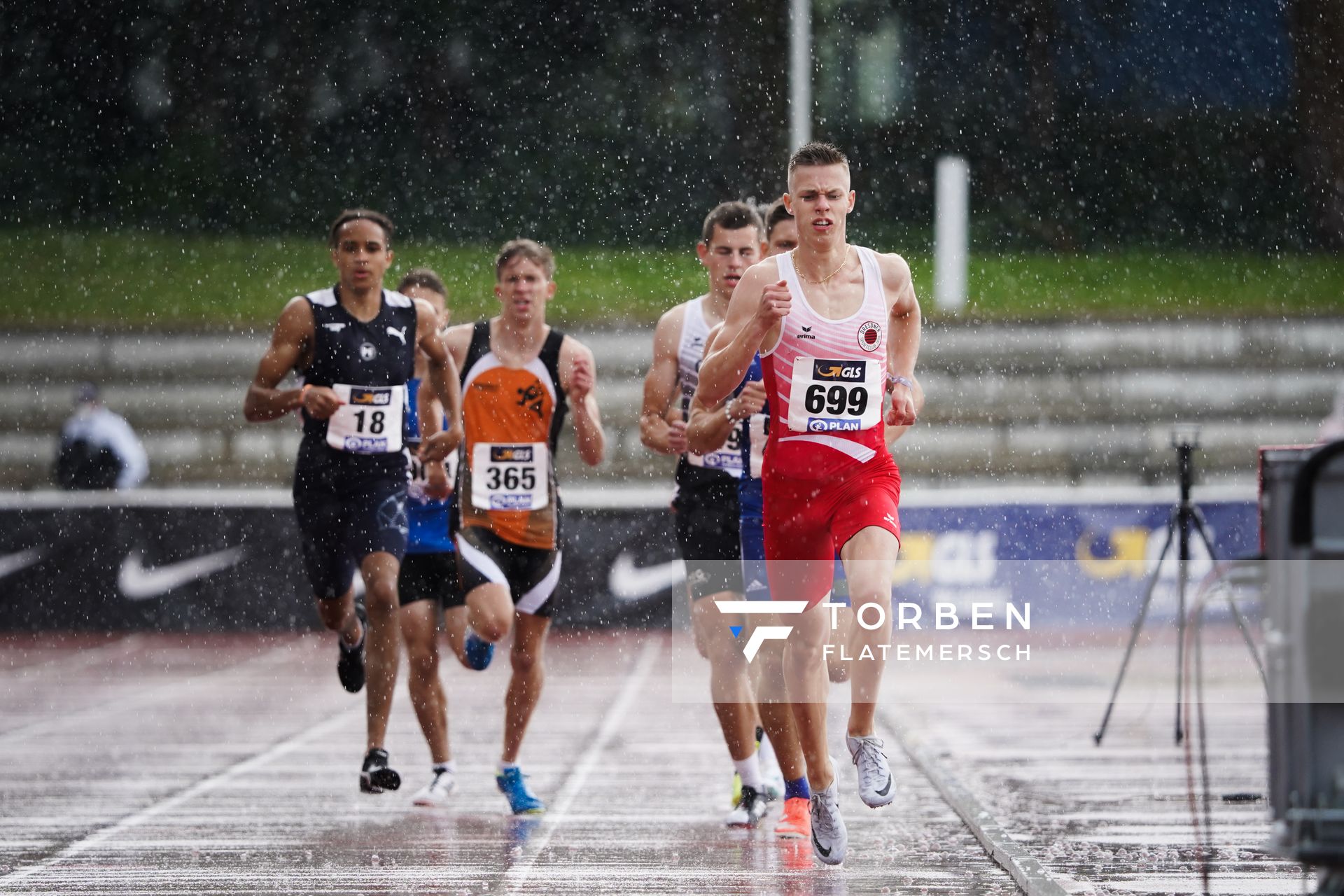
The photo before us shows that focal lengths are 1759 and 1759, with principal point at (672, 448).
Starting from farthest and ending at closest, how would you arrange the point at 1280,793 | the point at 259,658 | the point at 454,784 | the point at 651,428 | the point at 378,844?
the point at 259,658
the point at 454,784
the point at 651,428
the point at 378,844
the point at 1280,793

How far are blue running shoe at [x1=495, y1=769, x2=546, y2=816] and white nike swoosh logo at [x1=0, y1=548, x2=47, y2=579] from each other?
32.9 feet

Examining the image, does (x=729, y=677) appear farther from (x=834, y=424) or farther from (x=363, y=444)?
(x=363, y=444)

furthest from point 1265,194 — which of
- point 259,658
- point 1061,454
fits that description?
point 259,658

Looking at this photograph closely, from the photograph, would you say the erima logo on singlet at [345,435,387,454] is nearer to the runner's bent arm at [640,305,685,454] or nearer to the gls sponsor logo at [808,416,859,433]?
the runner's bent arm at [640,305,685,454]

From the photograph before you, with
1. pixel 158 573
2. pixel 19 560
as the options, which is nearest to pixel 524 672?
pixel 158 573

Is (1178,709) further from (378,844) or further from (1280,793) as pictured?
(1280,793)

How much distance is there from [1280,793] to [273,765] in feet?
20.8

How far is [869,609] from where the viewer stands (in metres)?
5.90

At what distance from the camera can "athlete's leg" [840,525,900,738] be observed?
233 inches

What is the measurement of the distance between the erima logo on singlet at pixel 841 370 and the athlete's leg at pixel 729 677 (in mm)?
1547

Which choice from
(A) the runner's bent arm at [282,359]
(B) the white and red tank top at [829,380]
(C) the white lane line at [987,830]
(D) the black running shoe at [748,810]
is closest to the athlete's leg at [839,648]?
(D) the black running shoe at [748,810]

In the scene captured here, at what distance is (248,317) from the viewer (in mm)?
24609

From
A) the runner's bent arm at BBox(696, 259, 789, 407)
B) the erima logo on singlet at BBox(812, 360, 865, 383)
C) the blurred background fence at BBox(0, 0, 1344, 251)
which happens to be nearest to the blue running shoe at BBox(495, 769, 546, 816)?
the runner's bent arm at BBox(696, 259, 789, 407)

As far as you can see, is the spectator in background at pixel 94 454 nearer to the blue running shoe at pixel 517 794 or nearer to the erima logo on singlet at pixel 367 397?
the erima logo on singlet at pixel 367 397
